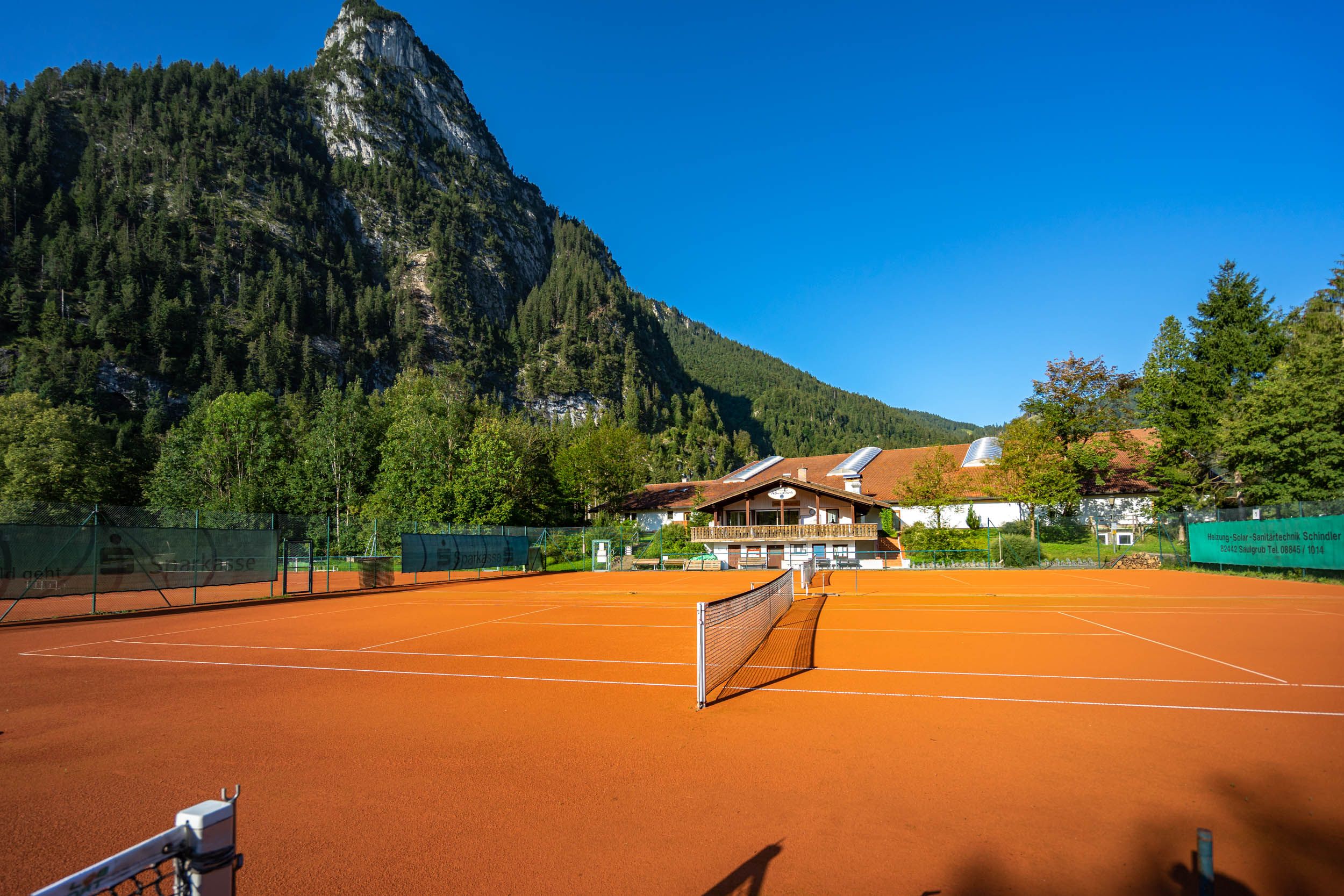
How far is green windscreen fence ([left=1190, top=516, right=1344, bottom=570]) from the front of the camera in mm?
24234

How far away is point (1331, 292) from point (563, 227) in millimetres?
176028

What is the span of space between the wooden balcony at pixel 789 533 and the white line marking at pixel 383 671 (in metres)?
38.5

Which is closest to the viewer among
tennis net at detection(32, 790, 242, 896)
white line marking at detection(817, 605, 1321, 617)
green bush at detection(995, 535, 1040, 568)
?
tennis net at detection(32, 790, 242, 896)

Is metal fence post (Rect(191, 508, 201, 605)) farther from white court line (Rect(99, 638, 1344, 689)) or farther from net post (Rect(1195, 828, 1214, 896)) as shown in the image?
net post (Rect(1195, 828, 1214, 896))

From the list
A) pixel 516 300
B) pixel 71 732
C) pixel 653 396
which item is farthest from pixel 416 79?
pixel 71 732

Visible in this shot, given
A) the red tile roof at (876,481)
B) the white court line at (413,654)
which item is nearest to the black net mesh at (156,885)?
the white court line at (413,654)

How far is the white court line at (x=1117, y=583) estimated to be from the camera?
81.5ft

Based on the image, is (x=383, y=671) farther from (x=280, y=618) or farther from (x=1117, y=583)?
(x=1117, y=583)

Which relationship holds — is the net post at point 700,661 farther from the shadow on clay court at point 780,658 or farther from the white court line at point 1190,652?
the white court line at point 1190,652

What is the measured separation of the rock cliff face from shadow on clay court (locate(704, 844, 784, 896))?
15348 cm

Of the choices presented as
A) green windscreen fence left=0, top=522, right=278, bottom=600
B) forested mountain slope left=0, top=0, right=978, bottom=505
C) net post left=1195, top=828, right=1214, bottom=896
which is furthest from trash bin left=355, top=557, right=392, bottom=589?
forested mountain slope left=0, top=0, right=978, bottom=505

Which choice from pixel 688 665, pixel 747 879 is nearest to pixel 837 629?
pixel 688 665

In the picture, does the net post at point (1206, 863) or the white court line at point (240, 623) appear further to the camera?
the white court line at point (240, 623)

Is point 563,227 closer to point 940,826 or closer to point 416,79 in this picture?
point 416,79
